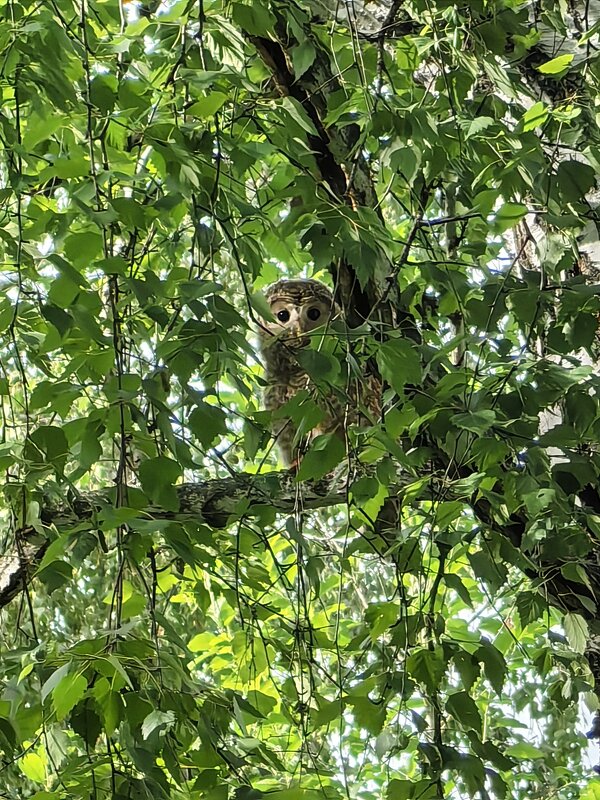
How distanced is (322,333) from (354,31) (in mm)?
355

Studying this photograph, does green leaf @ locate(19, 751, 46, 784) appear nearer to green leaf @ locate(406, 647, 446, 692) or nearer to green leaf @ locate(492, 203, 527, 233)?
green leaf @ locate(406, 647, 446, 692)

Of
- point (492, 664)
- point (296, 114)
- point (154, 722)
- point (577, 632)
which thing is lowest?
point (577, 632)

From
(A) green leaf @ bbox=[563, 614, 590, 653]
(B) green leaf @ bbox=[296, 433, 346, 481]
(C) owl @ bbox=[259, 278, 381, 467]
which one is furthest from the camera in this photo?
(C) owl @ bbox=[259, 278, 381, 467]

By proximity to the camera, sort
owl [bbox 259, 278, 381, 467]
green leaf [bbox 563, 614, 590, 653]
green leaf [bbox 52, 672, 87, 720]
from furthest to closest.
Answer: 1. owl [bbox 259, 278, 381, 467]
2. green leaf [bbox 563, 614, 590, 653]
3. green leaf [bbox 52, 672, 87, 720]

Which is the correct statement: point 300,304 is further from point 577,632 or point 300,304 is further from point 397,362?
point 397,362

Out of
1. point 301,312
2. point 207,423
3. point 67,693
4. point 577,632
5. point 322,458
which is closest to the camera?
point 67,693

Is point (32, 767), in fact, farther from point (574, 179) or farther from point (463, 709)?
point (574, 179)

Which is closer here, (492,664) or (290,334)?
(492,664)

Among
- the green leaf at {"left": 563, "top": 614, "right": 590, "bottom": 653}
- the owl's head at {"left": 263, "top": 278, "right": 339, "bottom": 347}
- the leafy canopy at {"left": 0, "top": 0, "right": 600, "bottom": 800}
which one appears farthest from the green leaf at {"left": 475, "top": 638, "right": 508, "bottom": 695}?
the owl's head at {"left": 263, "top": 278, "right": 339, "bottom": 347}

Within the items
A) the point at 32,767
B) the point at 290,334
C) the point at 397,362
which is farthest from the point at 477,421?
the point at 290,334

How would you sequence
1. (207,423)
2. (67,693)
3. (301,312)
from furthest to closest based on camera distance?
(301,312), (207,423), (67,693)

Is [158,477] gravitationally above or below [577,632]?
above

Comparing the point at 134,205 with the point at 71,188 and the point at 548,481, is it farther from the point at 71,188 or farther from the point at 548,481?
the point at 548,481

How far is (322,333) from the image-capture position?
878mm
